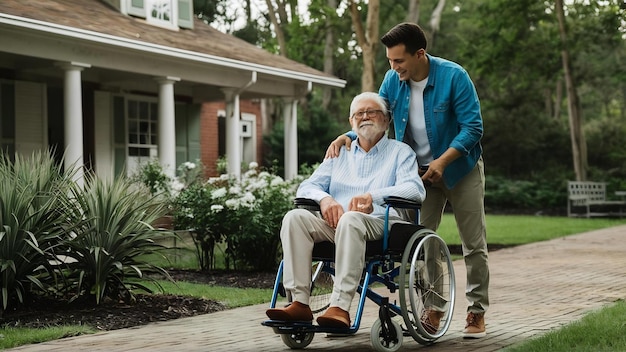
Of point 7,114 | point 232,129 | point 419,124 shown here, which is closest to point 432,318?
point 419,124

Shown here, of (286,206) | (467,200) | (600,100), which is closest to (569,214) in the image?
(286,206)

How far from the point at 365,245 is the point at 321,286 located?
86 centimetres

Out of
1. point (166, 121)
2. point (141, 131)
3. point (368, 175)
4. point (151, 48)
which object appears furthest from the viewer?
point (141, 131)

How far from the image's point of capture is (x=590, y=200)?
25078 mm

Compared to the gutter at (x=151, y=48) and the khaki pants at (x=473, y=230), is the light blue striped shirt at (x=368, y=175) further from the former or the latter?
the gutter at (x=151, y=48)

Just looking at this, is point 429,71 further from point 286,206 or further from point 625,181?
point 625,181

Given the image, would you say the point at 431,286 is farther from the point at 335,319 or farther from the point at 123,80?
the point at 123,80

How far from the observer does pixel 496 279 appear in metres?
9.38

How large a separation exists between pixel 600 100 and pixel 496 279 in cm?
4533

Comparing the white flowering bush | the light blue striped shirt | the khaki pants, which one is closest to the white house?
the white flowering bush

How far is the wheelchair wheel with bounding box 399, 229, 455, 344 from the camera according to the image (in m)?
5.21

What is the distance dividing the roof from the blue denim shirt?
24.0 ft

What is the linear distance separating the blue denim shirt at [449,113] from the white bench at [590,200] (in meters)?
19.5

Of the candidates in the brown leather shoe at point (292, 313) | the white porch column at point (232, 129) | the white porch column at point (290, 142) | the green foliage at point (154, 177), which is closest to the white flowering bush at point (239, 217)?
the green foliage at point (154, 177)
